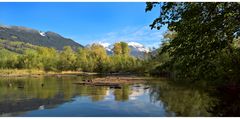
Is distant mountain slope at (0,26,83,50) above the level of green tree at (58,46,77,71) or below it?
above

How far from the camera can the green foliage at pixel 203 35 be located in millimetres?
6512

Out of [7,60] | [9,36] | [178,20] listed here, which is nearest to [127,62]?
[7,60]

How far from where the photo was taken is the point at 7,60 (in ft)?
209

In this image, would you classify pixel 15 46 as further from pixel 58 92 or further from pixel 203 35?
pixel 203 35

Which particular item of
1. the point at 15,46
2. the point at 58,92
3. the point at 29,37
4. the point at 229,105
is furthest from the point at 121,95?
the point at 29,37

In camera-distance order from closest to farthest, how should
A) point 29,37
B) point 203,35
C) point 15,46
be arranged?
1. point 203,35
2. point 15,46
3. point 29,37

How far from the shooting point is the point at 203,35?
258 inches

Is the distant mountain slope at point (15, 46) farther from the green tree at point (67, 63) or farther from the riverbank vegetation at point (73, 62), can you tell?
the green tree at point (67, 63)

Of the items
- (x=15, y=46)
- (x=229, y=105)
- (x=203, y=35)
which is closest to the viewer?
(x=203, y=35)

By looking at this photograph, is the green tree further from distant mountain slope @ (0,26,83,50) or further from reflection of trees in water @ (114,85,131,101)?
distant mountain slope @ (0,26,83,50)

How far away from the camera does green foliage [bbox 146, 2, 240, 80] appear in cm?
651

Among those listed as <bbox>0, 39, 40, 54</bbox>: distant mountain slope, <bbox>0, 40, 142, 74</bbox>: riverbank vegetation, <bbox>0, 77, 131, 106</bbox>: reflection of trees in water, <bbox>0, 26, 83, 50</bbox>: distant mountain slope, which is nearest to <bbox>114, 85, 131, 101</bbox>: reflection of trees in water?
<bbox>0, 77, 131, 106</bbox>: reflection of trees in water

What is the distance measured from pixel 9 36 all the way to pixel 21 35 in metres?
10.3

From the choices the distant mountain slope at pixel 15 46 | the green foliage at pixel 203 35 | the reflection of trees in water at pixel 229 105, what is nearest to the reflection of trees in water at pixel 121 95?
the reflection of trees in water at pixel 229 105
